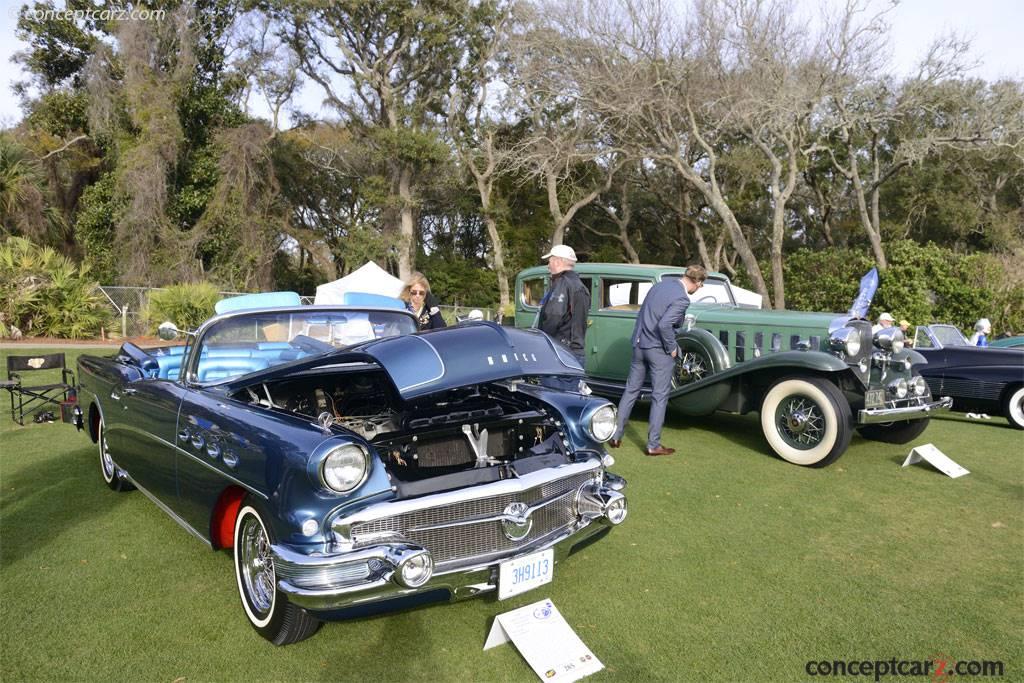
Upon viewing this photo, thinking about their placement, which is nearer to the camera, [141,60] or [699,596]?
[699,596]

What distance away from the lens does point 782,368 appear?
6.30 metres

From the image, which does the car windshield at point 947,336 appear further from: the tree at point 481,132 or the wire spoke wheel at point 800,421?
the tree at point 481,132

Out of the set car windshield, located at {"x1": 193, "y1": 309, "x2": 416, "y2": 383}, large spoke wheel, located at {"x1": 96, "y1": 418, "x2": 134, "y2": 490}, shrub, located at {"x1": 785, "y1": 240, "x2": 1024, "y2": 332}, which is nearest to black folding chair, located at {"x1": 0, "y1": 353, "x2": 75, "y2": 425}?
large spoke wheel, located at {"x1": 96, "y1": 418, "x2": 134, "y2": 490}

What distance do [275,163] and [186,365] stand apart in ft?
94.6

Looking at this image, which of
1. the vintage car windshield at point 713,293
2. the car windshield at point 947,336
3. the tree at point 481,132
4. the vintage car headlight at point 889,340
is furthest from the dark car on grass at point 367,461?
the tree at point 481,132

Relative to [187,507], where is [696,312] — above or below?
above

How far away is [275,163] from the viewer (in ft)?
99.3

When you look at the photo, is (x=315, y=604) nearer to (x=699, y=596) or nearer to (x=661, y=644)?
(x=661, y=644)

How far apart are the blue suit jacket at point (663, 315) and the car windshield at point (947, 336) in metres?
4.66

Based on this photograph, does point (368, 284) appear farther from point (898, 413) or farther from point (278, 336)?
point (278, 336)

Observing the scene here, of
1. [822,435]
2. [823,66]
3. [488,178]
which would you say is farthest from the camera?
[488,178]

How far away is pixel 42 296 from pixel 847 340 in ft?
55.0

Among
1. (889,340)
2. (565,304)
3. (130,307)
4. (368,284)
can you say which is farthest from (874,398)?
(130,307)

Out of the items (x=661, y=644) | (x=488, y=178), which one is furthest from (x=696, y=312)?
(x=488, y=178)
